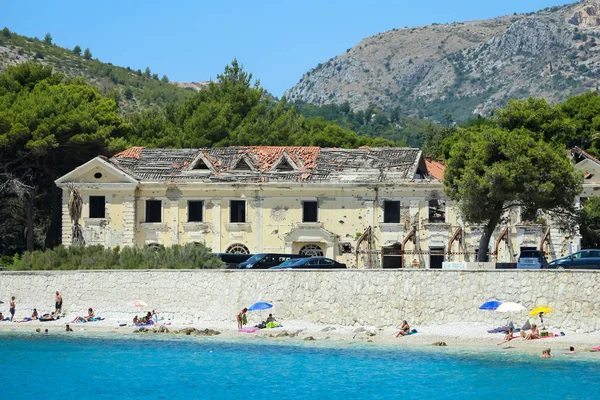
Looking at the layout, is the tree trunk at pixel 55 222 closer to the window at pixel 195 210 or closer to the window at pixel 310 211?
the window at pixel 195 210

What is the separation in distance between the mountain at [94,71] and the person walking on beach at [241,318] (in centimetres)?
8185

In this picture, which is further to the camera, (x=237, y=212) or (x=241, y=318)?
(x=237, y=212)

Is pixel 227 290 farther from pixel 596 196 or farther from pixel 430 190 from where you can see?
pixel 596 196

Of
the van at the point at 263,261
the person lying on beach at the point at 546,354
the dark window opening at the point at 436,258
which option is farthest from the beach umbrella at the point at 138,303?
the person lying on beach at the point at 546,354

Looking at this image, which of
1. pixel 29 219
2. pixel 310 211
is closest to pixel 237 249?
pixel 310 211

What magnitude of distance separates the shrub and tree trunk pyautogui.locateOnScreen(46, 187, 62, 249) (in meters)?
11.9

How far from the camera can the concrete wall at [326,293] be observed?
139 feet

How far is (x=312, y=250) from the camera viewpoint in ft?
202

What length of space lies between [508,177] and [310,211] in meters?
14.4

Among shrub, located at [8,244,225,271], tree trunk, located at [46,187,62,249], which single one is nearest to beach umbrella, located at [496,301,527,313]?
shrub, located at [8,244,225,271]

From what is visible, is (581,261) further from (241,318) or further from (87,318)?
→ (87,318)

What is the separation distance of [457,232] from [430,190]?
3.02 metres

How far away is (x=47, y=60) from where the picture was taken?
136 meters

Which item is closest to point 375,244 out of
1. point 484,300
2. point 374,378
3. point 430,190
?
point 430,190
